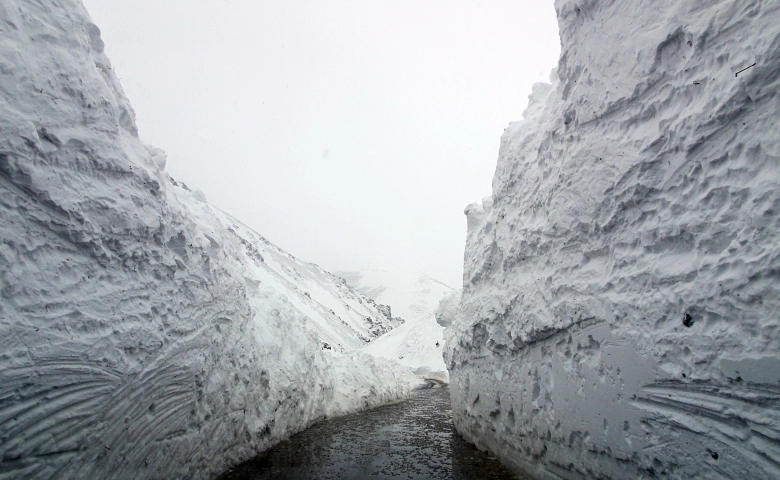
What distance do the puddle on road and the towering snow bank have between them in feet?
4.19

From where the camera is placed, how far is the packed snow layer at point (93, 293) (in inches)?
155

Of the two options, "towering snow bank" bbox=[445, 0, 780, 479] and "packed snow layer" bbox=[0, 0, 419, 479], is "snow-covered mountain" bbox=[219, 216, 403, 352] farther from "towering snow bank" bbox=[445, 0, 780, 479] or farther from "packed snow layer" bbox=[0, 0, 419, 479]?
"towering snow bank" bbox=[445, 0, 780, 479]

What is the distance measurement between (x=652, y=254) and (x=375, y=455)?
6.73 m

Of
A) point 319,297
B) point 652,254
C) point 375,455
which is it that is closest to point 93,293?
point 652,254

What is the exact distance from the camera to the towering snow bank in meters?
3.34

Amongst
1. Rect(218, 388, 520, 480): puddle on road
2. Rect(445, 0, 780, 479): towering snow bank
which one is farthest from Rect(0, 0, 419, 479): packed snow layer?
Rect(445, 0, 780, 479): towering snow bank

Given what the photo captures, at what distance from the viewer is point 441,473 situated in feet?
23.7

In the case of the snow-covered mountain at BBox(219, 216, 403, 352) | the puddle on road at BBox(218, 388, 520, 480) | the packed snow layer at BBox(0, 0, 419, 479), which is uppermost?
the snow-covered mountain at BBox(219, 216, 403, 352)

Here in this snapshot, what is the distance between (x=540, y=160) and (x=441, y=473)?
18.6ft

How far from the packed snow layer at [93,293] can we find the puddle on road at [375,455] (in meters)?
0.96

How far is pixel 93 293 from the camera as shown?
15.1 ft

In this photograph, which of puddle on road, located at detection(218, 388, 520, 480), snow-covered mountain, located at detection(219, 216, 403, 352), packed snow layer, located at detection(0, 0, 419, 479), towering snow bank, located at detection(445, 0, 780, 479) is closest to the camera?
towering snow bank, located at detection(445, 0, 780, 479)

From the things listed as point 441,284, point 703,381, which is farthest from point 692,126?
point 441,284

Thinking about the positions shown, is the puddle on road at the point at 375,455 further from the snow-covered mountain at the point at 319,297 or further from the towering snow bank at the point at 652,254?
the snow-covered mountain at the point at 319,297
